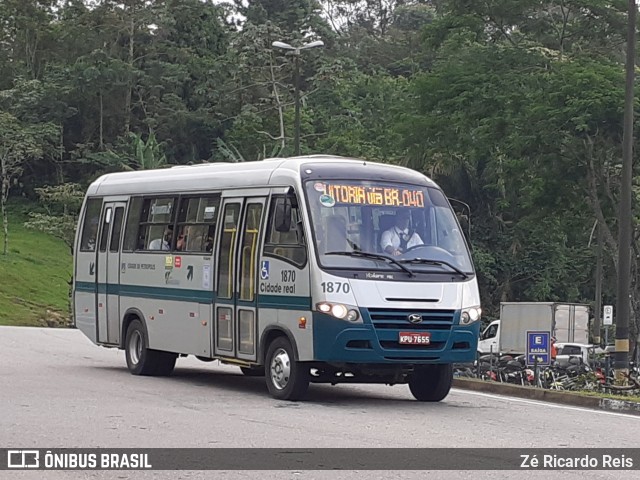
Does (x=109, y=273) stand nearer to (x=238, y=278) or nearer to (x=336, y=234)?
(x=238, y=278)

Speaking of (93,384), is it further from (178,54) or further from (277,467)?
(178,54)

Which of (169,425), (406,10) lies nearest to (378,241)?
(169,425)

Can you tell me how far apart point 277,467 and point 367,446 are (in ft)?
4.95

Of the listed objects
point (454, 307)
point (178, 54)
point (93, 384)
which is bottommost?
point (93, 384)

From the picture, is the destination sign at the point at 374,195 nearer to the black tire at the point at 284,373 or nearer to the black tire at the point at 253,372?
the black tire at the point at 284,373

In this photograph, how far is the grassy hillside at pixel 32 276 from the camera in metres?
51.1

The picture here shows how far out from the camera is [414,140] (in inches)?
1455

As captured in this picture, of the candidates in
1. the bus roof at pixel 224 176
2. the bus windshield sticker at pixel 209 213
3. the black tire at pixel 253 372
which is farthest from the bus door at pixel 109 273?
the bus windshield sticker at pixel 209 213

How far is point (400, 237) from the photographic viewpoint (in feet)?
49.8

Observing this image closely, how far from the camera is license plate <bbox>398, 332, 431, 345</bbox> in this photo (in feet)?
47.8

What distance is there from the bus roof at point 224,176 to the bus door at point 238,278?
0.35 m

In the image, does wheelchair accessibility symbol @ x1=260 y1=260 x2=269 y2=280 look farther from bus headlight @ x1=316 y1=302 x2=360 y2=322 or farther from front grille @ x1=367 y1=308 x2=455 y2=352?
front grille @ x1=367 y1=308 x2=455 y2=352

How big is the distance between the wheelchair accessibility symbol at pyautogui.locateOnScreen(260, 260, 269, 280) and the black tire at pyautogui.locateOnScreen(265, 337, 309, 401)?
831 millimetres

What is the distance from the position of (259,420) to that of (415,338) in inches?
98.4
